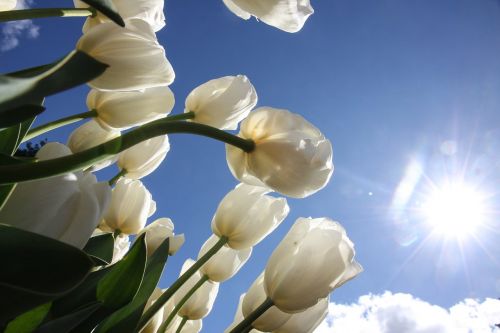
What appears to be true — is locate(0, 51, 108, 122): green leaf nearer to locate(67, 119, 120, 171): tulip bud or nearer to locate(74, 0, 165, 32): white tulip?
locate(74, 0, 165, 32): white tulip

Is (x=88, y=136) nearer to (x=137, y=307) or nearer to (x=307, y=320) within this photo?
(x=137, y=307)

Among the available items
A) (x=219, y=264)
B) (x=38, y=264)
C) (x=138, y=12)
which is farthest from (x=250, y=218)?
(x=38, y=264)

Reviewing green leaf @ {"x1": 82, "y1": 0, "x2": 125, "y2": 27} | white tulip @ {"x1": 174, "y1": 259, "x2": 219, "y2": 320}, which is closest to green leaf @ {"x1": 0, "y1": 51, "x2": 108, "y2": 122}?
green leaf @ {"x1": 82, "y1": 0, "x2": 125, "y2": 27}

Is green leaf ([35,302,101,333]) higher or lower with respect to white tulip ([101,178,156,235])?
lower

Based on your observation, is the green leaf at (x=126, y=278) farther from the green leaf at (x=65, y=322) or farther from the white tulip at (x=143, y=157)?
the white tulip at (x=143, y=157)

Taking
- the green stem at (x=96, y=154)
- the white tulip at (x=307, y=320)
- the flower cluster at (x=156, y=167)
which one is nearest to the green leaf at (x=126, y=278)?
the flower cluster at (x=156, y=167)

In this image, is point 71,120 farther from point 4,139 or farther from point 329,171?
point 329,171

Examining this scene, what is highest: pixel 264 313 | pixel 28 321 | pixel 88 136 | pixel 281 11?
pixel 281 11

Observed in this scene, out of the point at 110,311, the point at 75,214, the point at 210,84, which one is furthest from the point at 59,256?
the point at 210,84
